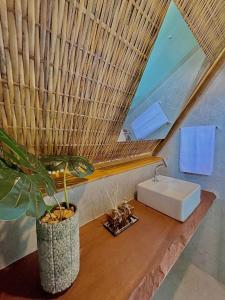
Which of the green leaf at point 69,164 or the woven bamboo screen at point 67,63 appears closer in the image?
the woven bamboo screen at point 67,63

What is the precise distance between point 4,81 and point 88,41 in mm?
319

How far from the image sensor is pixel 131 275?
644 millimetres

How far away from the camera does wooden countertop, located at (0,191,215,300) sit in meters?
0.59

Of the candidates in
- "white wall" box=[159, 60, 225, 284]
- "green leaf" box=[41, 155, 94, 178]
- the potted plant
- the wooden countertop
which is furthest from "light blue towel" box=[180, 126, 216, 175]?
the potted plant

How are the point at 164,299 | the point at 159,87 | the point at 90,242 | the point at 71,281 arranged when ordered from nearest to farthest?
the point at 71,281 < the point at 90,242 < the point at 159,87 < the point at 164,299

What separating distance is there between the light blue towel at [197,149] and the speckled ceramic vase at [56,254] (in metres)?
1.16

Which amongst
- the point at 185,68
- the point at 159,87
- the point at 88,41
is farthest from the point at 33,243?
the point at 185,68

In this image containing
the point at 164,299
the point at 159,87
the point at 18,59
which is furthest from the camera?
the point at 164,299

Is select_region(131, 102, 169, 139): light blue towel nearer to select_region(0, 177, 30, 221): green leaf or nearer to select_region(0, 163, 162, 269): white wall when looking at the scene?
select_region(0, 163, 162, 269): white wall

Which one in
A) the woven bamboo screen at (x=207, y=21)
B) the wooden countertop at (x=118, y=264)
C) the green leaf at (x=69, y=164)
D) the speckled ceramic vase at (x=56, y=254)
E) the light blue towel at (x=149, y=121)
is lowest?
the wooden countertop at (x=118, y=264)

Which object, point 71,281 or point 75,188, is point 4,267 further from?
point 75,188

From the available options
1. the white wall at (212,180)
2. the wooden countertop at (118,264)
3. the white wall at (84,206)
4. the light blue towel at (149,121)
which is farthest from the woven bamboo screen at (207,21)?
the wooden countertop at (118,264)

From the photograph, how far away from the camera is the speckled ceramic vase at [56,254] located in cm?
56

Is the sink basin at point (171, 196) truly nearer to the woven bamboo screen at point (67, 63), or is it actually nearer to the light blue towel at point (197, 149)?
the light blue towel at point (197, 149)
